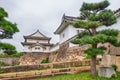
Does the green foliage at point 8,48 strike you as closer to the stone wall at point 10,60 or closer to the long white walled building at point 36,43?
the stone wall at point 10,60

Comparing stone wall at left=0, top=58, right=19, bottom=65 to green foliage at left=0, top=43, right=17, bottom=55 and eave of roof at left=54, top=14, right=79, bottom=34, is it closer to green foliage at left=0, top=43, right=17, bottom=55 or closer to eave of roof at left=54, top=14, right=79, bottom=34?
eave of roof at left=54, top=14, right=79, bottom=34

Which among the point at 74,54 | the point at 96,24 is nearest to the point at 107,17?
the point at 96,24

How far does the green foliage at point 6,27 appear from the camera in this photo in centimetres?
1338

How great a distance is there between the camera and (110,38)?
11312mm

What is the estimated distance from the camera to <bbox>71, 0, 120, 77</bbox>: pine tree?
37.1ft

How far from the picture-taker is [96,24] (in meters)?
11.7

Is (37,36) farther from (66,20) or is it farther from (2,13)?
(2,13)

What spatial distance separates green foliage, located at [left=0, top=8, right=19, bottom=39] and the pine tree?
4.57 m

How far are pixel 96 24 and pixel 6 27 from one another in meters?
6.12

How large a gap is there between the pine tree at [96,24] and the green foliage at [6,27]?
4572mm

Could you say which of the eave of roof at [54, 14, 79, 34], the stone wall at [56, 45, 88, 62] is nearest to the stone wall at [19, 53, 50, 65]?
the eave of roof at [54, 14, 79, 34]

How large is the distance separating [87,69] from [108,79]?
389 centimetres

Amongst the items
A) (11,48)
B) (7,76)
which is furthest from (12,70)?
(11,48)

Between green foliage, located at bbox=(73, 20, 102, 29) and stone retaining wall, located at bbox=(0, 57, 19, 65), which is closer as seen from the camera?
green foliage, located at bbox=(73, 20, 102, 29)
